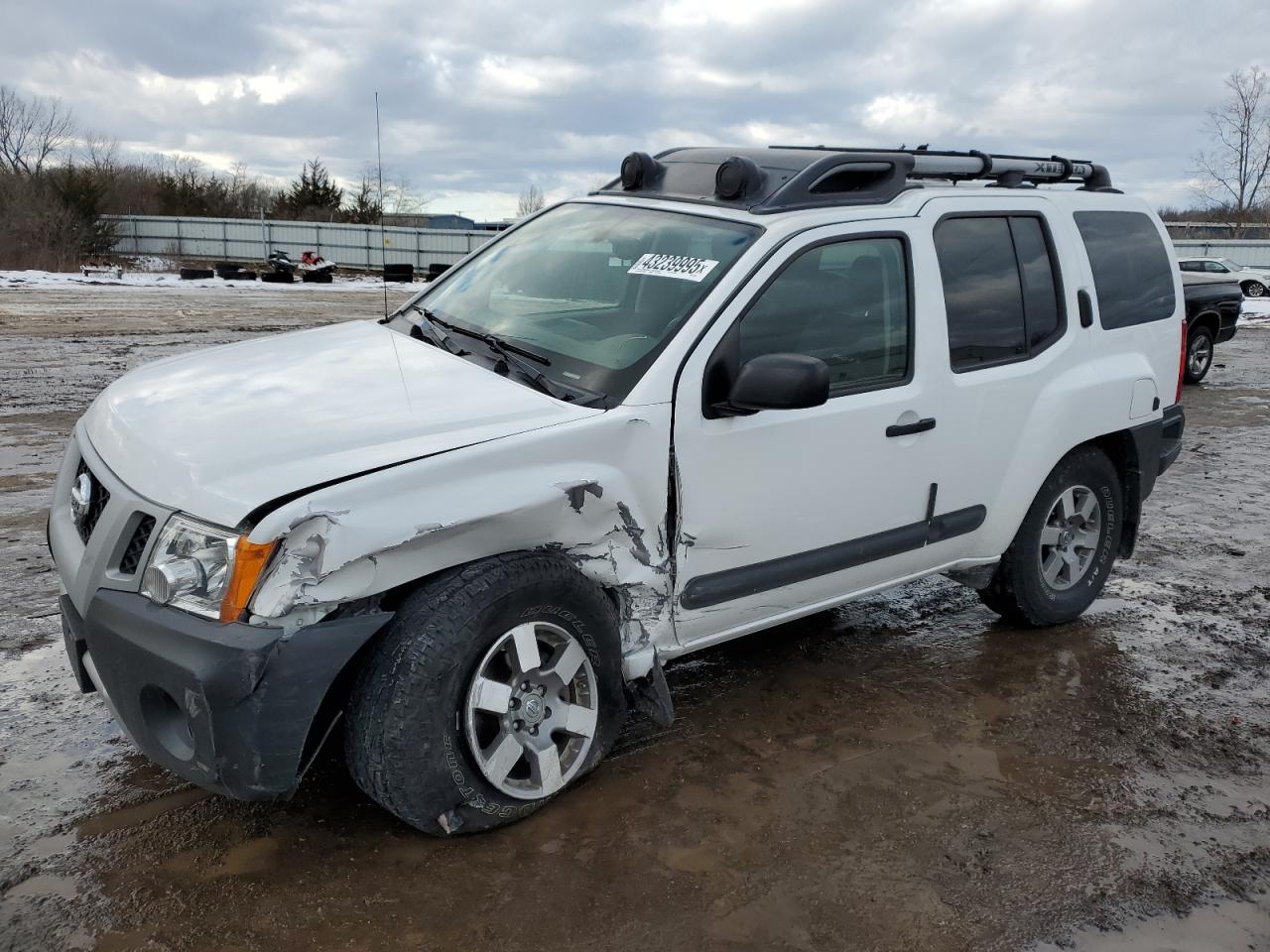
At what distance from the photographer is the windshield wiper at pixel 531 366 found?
3.13 metres

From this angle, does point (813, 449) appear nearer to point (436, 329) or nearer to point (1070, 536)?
point (436, 329)

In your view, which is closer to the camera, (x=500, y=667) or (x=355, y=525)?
(x=355, y=525)

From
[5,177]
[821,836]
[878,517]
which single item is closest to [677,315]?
[878,517]

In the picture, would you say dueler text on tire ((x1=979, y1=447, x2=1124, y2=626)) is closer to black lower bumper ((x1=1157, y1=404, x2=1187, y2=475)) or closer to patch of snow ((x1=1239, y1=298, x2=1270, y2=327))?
black lower bumper ((x1=1157, y1=404, x2=1187, y2=475))

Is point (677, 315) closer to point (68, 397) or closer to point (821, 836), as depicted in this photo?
point (821, 836)

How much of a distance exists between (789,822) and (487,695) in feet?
3.43

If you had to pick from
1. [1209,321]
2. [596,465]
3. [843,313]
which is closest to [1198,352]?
[1209,321]

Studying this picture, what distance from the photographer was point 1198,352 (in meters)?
13.4

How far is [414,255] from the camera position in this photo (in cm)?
3734

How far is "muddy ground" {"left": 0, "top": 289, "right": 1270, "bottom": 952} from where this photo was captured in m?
2.70

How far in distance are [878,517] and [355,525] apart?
2015 millimetres

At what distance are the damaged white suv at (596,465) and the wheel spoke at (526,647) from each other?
0.04 ft

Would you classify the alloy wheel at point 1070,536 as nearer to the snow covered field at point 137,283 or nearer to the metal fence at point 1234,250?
the snow covered field at point 137,283

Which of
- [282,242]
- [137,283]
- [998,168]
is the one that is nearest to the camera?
[998,168]
